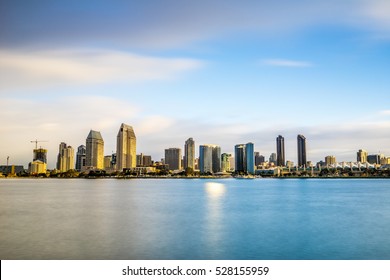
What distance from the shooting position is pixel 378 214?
24703mm

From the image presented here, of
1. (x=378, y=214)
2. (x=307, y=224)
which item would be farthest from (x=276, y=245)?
(x=378, y=214)

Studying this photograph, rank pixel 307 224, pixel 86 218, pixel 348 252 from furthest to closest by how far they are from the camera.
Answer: pixel 86 218
pixel 307 224
pixel 348 252

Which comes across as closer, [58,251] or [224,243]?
[58,251]

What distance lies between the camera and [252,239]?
50.0 ft

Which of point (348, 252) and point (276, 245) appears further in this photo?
point (276, 245)

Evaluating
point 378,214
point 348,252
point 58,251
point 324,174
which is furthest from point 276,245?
point 324,174

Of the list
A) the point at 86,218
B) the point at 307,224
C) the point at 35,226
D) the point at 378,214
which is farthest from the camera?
the point at 378,214

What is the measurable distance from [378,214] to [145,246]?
1843 centimetres
